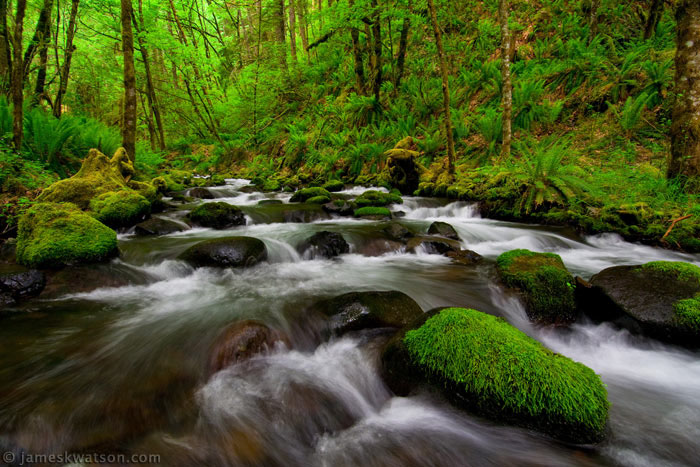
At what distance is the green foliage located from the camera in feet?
5.53

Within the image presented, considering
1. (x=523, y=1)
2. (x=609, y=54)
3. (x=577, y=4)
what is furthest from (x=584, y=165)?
(x=523, y=1)

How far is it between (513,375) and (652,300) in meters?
2.00

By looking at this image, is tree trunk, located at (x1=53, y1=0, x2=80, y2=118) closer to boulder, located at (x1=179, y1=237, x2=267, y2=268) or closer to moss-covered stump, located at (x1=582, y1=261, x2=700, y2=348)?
boulder, located at (x1=179, y1=237, x2=267, y2=268)

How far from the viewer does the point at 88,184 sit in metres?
6.00

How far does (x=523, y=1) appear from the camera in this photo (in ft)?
41.2

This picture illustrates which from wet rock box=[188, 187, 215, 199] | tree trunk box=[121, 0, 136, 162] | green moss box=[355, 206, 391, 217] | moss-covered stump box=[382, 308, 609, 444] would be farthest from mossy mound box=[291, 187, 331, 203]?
moss-covered stump box=[382, 308, 609, 444]

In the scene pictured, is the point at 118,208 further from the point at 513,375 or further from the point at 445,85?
the point at 445,85

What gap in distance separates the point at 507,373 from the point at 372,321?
1261mm

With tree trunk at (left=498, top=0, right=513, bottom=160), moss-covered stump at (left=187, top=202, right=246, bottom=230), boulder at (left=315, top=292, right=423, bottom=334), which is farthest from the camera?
tree trunk at (left=498, top=0, right=513, bottom=160)

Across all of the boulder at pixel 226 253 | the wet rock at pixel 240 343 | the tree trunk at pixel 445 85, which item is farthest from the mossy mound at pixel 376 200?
the wet rock at pixel 240 343

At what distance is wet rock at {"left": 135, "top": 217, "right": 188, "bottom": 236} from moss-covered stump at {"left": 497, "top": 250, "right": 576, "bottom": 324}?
583 centimetres

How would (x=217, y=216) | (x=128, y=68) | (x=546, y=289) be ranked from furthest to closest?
1. (x=128, y=68)
2. (x=217, y=216)
3. (x=546, y=289)

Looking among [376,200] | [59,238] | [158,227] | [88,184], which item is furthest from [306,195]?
[59,238]

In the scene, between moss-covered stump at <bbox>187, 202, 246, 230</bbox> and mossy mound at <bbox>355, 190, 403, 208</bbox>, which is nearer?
moss-covered stump at <bbox>187, 202, 246, 230</bbox>
